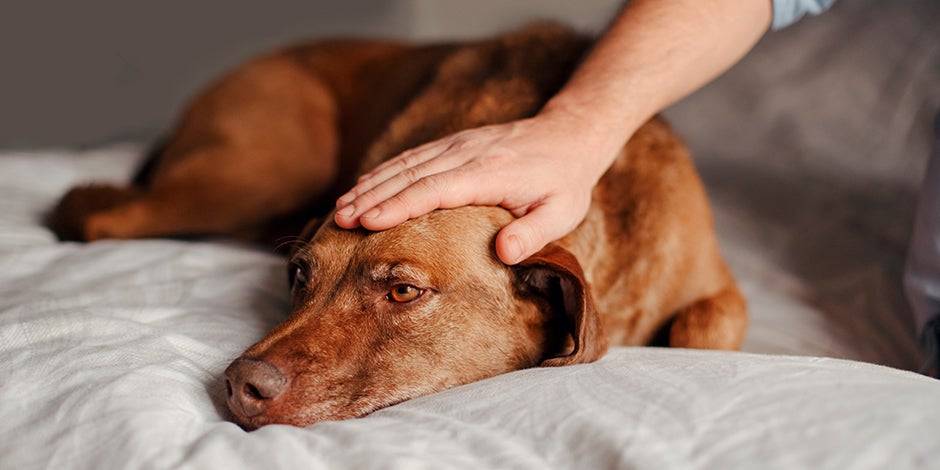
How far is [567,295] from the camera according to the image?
2.09m

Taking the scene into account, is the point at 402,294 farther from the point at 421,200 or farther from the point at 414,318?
the point at 421,200

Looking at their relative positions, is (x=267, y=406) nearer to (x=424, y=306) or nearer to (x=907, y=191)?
(x=424, y=306)

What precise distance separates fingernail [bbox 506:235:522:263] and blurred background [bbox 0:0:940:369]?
3.02 ft

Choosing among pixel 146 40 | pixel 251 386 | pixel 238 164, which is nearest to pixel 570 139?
pixel 251 386

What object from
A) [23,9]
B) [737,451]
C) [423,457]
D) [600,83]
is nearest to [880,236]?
[600,83]

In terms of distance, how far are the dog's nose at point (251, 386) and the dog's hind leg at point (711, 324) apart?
3.97ft

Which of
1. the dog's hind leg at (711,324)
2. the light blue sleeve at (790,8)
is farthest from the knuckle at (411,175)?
the light blue sleeve at (790,8)

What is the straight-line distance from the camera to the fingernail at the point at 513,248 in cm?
205

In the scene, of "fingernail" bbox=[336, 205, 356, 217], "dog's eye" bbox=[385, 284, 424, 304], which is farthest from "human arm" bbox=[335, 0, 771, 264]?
"dog's eye" bbox=[385, 284, 424, 304]

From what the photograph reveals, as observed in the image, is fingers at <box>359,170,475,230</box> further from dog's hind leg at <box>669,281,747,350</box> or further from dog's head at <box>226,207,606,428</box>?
dog's hind leg at <box>669,281,747,350</box>

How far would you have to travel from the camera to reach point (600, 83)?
7.91ft

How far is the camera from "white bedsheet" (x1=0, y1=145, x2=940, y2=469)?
1432 mm

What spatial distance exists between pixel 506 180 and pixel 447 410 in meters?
0.63

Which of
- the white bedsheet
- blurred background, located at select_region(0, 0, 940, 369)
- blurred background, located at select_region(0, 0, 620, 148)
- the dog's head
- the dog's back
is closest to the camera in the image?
the white bedsheet
